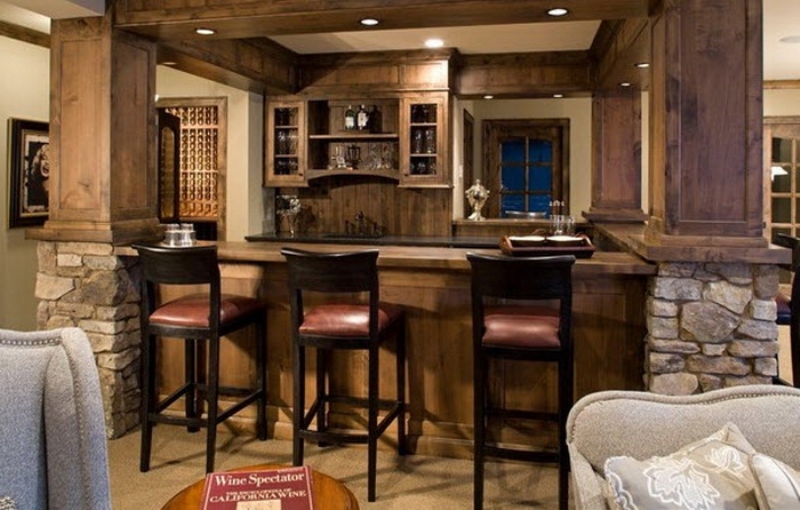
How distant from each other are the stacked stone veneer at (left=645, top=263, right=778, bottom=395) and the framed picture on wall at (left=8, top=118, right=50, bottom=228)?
Answer: 4.77 meters

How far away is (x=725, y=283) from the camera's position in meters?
2.83

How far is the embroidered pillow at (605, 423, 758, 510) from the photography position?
1.29 metres

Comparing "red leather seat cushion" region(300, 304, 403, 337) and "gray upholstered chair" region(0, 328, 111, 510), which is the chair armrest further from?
"red leather seat cushion" region(300, 304, 403, 337)

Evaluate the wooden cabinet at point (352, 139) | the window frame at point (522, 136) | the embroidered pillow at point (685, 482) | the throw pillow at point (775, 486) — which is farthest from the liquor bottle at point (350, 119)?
the throw pillow at point (775, 486)

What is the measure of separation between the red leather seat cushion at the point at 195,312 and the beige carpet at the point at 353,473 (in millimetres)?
719

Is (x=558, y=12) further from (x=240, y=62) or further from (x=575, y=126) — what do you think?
(x=575, y=126)

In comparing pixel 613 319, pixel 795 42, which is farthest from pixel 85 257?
pixel 795 42

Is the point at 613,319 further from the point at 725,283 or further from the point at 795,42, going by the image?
the point at 795,42

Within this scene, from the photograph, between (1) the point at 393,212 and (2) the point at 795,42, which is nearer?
(2) the point at 795,42

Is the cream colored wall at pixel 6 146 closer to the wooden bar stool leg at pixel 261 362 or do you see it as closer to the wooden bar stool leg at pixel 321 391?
the wooden bar stool leg at pixel 261 362

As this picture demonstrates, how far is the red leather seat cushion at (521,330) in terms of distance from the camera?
8.76ft

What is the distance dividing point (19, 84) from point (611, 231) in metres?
4.69

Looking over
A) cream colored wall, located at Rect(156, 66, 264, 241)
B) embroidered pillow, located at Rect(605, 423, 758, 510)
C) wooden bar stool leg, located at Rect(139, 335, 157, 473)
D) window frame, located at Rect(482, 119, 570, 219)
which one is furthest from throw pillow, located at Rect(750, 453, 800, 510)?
window frame, located at Rect(482, 119, 570, 219)

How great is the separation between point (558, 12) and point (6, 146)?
429 cm
